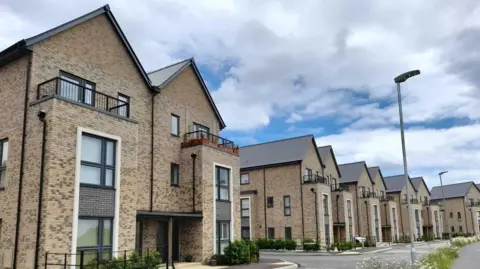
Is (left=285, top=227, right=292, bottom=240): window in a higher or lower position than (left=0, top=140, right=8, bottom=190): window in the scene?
lower

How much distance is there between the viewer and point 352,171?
178 ft

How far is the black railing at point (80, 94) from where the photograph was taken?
1608 cm

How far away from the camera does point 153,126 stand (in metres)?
21.5

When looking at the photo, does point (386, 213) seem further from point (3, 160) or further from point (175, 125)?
point (3, 160)

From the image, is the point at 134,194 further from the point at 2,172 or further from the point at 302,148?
the point at 302,148

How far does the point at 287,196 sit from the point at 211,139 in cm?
1583

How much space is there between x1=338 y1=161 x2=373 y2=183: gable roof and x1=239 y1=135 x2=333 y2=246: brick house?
1127cm

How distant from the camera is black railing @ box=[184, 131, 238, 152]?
23837 millimetres

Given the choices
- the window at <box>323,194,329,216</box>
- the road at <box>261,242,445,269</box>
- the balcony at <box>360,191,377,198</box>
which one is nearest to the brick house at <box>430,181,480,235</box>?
the balcony at <box>360,191,377,198</box>

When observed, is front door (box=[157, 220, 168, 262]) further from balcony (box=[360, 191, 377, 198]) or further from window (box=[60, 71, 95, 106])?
balcony (box=[360, 191, 377, 198])

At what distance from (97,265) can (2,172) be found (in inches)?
212

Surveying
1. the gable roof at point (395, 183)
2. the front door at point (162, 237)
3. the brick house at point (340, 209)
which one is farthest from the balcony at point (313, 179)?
the gable roof at point (395, 183)

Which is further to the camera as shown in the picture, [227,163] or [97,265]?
[227,163]

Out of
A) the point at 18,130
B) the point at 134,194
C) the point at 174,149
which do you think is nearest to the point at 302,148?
the point at 174,149
